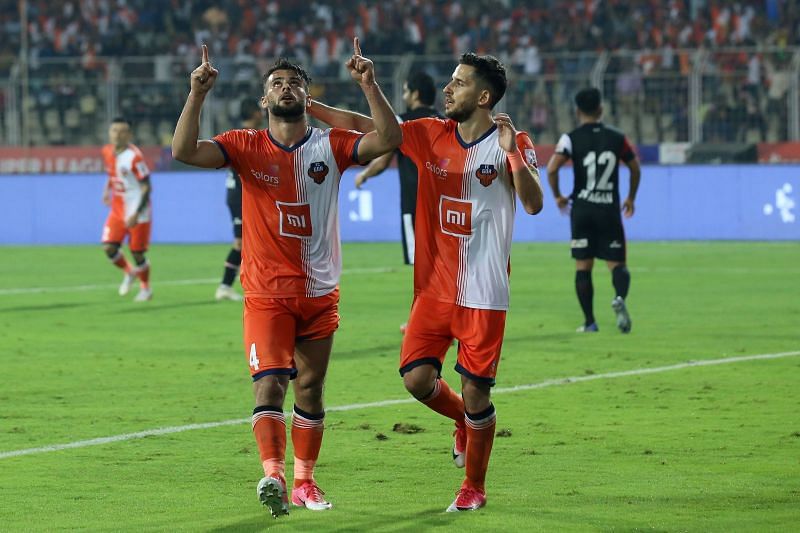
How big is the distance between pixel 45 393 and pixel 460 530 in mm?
4701

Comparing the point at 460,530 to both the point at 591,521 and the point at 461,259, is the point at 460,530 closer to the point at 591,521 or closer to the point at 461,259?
the point at 591,521

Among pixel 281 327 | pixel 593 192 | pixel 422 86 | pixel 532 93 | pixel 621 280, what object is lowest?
pixel 621 280

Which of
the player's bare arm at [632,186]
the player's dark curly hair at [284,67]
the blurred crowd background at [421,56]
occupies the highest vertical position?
the blurred crowd background at [421,56]

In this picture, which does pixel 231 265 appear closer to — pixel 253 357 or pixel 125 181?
pixel 125 181

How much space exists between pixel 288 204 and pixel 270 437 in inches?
38.3

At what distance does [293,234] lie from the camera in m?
6.37

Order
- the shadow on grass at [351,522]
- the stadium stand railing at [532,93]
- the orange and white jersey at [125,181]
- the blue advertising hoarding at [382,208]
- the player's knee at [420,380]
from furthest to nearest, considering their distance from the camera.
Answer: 1. the stadium stand railing at [532,93]
2. the blue advertising hoarding at [382,208]
3. the orange and white jersey at [125,181]
4. the player's knee at [420,380]
5. the shadow on grass at [351,522]

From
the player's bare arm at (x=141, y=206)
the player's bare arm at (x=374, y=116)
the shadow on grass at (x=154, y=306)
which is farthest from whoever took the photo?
the player's bare arm at (x=141, y=206)

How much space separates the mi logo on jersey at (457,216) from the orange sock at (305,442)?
959 millimetres

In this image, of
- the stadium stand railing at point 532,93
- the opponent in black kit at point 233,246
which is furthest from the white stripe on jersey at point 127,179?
the stadium stand railing at point 532,93

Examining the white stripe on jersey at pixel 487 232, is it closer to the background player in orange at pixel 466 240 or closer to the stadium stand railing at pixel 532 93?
the background player in orange at pixel 466 240

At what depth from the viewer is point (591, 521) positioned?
5.91 m

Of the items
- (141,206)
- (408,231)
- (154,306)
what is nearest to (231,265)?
(154,306)

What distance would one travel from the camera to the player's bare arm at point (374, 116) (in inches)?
242
